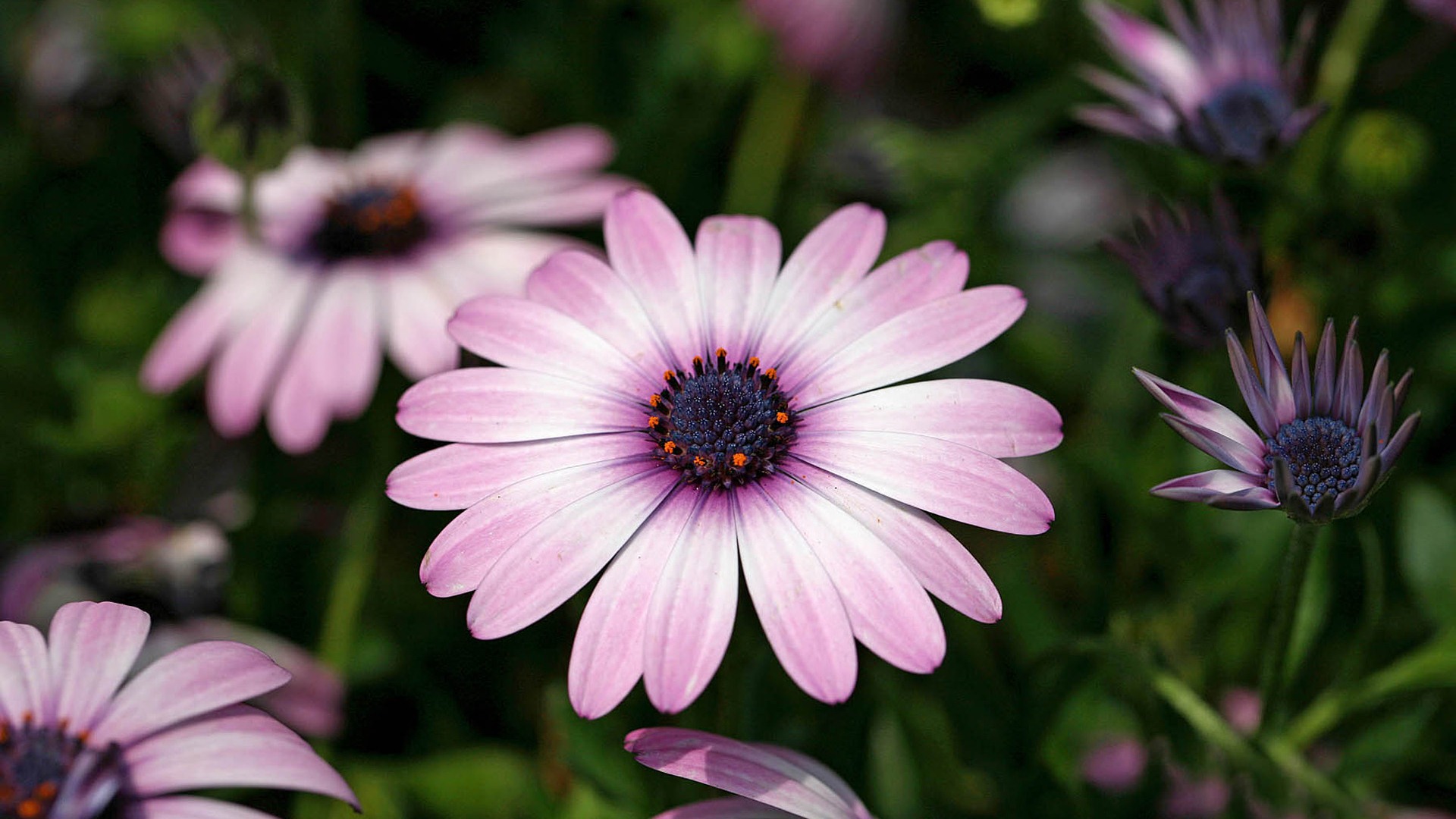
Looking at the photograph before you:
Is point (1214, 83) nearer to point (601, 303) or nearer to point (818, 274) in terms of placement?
point (818, 274)

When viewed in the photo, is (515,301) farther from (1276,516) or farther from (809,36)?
(809,36)

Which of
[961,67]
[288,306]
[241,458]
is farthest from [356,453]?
[961,67]

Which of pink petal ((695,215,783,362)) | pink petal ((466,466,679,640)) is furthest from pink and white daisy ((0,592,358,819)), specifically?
pink petal ((695,215,783,362))

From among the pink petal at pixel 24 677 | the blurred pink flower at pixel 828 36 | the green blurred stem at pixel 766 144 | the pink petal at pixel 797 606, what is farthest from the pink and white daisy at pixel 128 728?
the blurred pink flower at pixel 828 36

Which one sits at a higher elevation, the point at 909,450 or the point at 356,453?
the point at 356,453

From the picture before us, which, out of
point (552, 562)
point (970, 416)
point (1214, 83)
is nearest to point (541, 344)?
point (552, 562)

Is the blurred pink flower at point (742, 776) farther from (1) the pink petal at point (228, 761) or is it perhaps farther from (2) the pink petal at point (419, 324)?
(2) the pink petal at point (419, 324)
